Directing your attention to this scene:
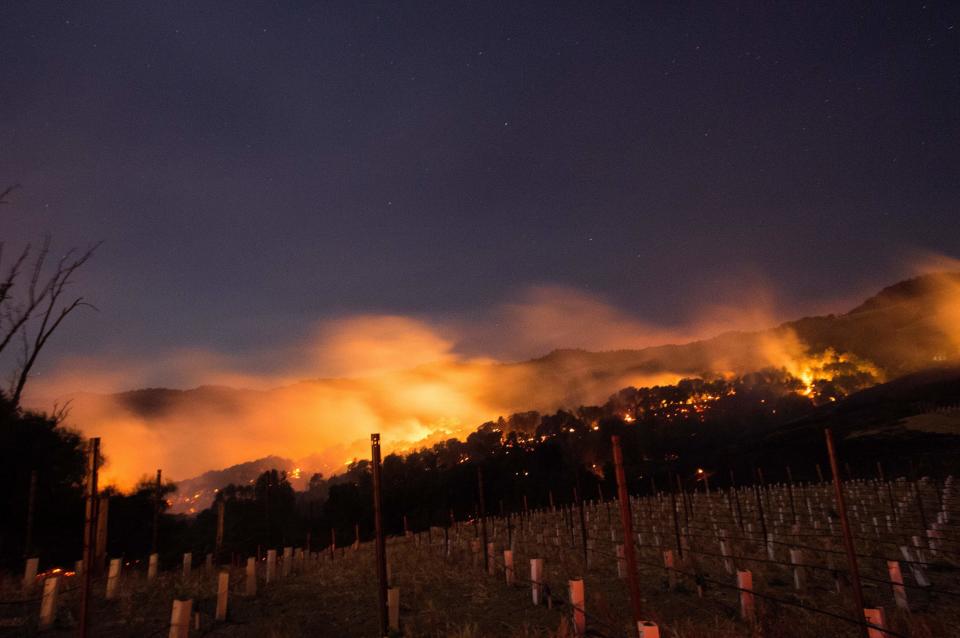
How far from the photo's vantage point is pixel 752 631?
11.5 meters

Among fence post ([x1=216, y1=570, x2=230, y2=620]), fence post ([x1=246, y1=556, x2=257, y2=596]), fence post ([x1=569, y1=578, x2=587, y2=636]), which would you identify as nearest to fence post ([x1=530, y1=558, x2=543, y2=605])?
fence post ([x1=569, y1=578, x2=587, y2=636])

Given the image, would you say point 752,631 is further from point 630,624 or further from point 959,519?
point 959,519

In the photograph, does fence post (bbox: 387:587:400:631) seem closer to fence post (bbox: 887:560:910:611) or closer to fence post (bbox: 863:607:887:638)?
fence post (bbox: 863:607:887:638)

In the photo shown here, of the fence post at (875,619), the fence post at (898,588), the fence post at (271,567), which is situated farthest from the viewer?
the fence post at (271,567)

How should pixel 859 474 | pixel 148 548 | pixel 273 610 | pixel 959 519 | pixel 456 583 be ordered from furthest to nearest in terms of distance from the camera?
pixel 859 474 → pixel 148 548 → pixel 959 519 → pixel 456 583 → pixel 273 610

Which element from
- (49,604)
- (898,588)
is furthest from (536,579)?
(49,604)

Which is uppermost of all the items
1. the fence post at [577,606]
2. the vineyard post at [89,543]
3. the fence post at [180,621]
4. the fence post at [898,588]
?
the vineyard post at [89,543]

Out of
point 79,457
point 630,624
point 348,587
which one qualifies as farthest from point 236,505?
point 630,624

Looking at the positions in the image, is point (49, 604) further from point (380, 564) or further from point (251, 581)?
point (380, 564)

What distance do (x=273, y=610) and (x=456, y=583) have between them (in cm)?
575

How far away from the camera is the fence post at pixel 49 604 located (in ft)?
39.3

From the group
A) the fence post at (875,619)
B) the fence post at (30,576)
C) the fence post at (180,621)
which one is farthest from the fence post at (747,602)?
the fence post at (30,576)

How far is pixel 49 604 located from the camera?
12.1 meters

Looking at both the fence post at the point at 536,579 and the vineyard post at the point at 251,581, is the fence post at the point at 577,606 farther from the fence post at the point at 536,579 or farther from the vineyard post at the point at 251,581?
the vineyard post at the point at 251,581
